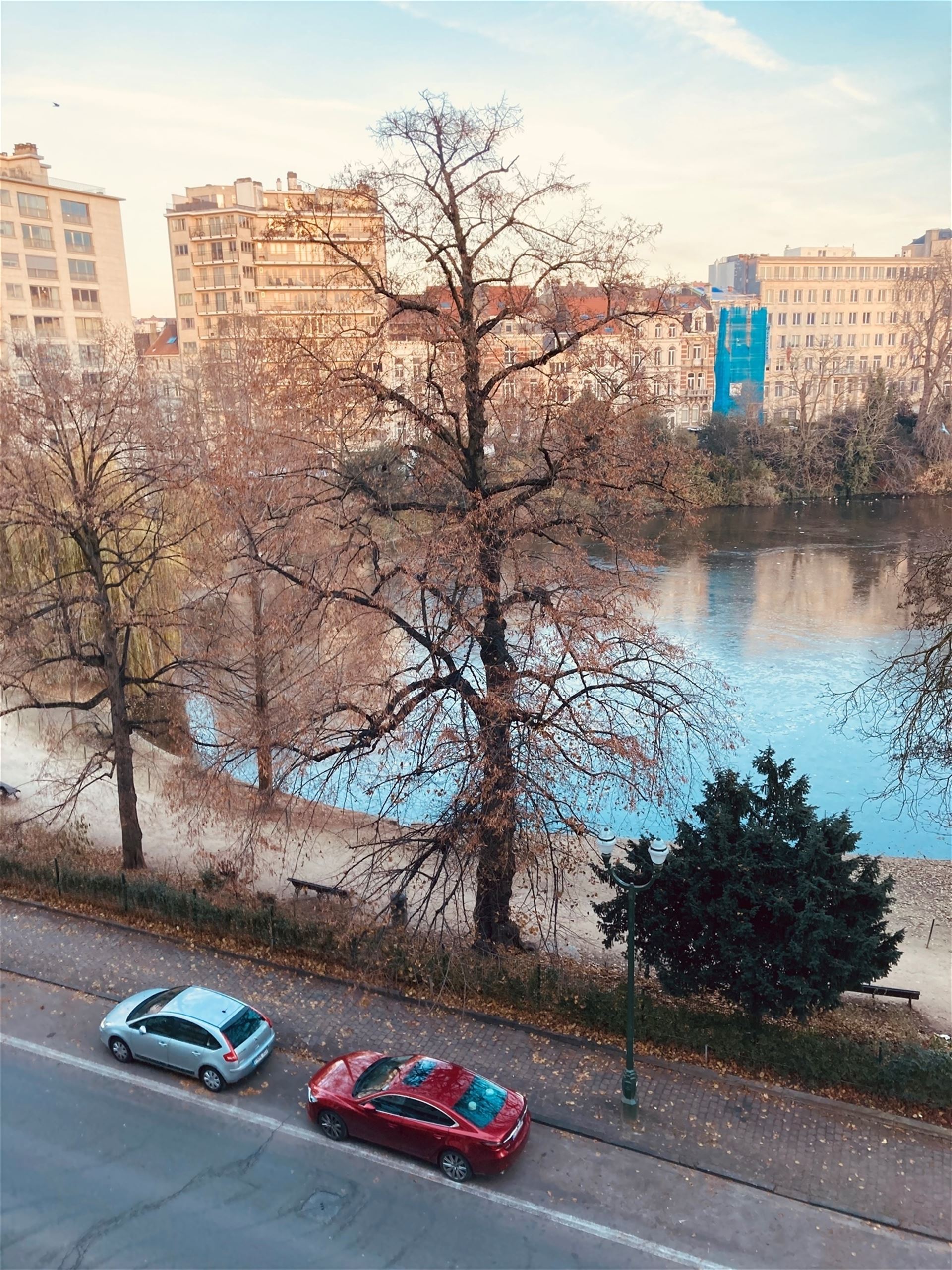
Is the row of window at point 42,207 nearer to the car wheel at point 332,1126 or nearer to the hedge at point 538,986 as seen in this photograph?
the hedge at point 538,986

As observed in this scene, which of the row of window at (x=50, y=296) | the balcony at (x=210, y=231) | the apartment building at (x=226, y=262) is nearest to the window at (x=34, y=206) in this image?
the row of window at (x=50, y=296)

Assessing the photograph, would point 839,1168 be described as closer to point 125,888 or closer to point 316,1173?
point 316,1173

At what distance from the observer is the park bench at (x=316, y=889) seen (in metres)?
17.1

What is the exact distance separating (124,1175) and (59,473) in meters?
12.4

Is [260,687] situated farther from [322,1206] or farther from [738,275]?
[738,275]

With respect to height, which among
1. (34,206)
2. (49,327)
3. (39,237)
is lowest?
(49,327)

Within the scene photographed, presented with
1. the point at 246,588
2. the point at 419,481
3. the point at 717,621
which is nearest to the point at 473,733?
the point at 419,481

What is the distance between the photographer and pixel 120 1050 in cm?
1284

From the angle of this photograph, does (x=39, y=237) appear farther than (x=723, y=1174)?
Yes

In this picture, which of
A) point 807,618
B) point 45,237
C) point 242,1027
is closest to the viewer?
point 242,1027

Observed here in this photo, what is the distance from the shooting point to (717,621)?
1449 inches

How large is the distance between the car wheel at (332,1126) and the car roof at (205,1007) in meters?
1.93

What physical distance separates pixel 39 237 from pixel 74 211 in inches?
124

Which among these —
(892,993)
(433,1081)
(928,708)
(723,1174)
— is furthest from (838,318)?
(433,1081)
